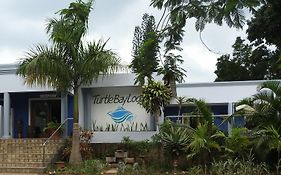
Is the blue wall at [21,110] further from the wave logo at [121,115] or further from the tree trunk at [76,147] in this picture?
the tree trunk at [76,147]

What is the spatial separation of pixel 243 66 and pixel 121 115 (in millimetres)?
25904

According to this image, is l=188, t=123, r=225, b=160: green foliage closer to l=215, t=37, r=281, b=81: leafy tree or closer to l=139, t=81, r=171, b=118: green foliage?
l=139, t=81, r=171, b=118: green foliage

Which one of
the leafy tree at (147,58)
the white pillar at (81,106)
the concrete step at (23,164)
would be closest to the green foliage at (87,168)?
the concrete step at (23,164)

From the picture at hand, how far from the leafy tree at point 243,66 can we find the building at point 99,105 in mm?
12514

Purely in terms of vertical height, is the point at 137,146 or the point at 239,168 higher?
the point at 137,146

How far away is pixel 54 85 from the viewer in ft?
63.2

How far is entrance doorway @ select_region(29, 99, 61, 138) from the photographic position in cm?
2688

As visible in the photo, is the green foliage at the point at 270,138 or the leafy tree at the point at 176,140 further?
the leafy tree at the point at 176,140

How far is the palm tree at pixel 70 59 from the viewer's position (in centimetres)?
1873

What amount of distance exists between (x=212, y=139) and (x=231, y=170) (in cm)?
155

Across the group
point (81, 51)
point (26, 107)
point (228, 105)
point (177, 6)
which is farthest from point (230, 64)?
point (177, 6)

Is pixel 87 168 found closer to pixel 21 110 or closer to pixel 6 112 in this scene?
pixel 6 112

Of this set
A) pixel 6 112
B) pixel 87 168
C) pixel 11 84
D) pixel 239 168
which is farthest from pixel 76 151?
pixel 11 84

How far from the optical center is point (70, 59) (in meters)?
19.5
